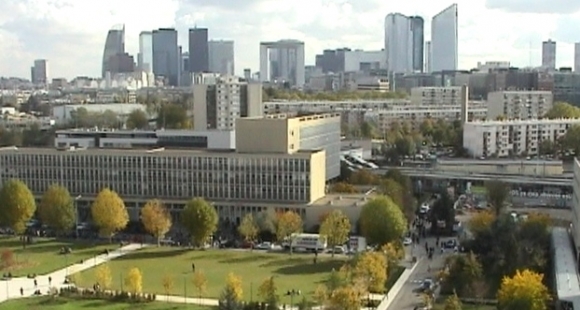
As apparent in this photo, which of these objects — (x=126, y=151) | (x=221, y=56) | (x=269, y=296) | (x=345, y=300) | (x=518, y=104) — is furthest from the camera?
(x=221, y=56)

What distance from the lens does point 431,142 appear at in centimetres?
4688

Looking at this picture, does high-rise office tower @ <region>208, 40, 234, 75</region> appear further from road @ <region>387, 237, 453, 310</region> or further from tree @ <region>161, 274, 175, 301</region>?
tree @ <region>161, 274, 175, 301</region>

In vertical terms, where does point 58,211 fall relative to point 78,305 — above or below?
above

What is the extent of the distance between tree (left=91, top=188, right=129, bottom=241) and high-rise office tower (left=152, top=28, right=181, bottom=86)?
11012 cm

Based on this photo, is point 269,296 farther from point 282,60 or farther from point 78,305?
point 282,60

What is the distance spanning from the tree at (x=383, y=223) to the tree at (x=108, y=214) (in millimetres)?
7256

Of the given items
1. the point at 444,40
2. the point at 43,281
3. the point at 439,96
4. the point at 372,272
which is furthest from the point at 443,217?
the point at 444,40

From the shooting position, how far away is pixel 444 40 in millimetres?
130625

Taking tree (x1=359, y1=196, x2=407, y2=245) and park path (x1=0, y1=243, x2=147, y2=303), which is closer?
park path (x1=0, y1=243, x2=147, y2=303)

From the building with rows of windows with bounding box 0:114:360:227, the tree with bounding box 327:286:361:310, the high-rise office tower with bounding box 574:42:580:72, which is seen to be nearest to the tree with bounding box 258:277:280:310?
the tree with bounding box 327:286:361:310

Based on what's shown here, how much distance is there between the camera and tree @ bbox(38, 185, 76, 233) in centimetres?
2442

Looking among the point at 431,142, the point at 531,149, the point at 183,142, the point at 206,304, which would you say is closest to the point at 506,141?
the point at 531,149

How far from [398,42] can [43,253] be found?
120m

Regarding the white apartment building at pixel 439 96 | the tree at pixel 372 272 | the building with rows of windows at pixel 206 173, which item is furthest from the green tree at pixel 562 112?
the tree at pixel 372 272
